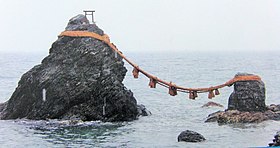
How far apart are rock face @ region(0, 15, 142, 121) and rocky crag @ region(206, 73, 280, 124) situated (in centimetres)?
421

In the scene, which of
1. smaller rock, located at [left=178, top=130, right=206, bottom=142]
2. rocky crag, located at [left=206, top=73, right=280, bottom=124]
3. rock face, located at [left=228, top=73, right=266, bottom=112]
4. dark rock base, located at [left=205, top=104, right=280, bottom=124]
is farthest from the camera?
rock face, located at [left=228, top=73, right=266, bottom=112]

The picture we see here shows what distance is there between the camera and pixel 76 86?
24250 mm

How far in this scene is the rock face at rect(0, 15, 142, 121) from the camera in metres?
24.2

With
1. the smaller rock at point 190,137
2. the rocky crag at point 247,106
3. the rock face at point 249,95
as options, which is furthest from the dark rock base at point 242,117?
the smaller rock at point 190,137

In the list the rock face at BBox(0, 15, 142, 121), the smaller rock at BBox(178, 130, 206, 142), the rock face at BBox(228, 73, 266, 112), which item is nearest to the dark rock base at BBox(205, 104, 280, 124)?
the rock face at BBox(228, 73, 266, 112)

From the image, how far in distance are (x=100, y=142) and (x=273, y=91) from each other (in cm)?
2659

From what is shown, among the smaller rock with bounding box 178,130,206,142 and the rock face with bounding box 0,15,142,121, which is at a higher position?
the rock face with bounding box 0,15,142,121

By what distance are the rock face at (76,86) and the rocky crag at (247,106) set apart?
4212mm

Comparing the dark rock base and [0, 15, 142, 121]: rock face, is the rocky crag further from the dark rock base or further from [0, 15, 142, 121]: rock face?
[0, 15, 142, 121]: rock face

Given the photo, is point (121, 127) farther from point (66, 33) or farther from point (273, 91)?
point (273, 91)

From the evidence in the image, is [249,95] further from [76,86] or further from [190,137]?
[76,86]

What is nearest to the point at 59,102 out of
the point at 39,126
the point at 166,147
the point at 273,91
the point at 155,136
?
the point at 39,126

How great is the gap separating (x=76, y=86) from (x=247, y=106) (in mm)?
7269

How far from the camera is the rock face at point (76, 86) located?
79.6ft
